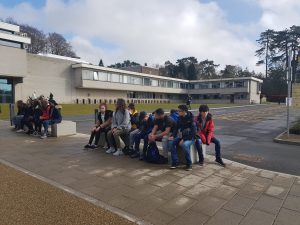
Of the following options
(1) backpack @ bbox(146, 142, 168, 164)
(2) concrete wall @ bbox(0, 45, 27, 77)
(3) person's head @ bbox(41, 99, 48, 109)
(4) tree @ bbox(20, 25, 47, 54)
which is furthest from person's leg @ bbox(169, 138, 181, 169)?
(4) tree @ bbox(20, 25, 47, 54)

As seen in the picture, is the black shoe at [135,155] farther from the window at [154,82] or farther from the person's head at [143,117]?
the window at [154,82]

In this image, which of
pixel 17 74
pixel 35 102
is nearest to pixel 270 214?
pixel 35 102

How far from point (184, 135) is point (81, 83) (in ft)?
135

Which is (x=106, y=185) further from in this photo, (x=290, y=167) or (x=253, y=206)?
(x=290, y=167)

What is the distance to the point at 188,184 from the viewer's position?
5133 millimetres

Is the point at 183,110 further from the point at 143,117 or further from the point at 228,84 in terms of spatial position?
the point at 228,84

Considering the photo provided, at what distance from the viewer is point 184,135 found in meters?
6.36

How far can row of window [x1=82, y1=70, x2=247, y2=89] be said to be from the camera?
48.1 m

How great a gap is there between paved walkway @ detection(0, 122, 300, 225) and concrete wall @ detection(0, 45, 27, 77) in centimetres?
3156

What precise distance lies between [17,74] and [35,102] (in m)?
28.2

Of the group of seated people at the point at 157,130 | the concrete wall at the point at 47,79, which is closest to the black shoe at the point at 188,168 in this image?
the group of seated people at the point at 157,130

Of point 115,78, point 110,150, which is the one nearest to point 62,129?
point 110,150

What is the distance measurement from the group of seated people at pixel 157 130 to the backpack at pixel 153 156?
0.12m

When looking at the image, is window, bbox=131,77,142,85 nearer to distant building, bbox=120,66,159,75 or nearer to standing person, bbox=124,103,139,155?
distant building, bbox=120,66,159,75
